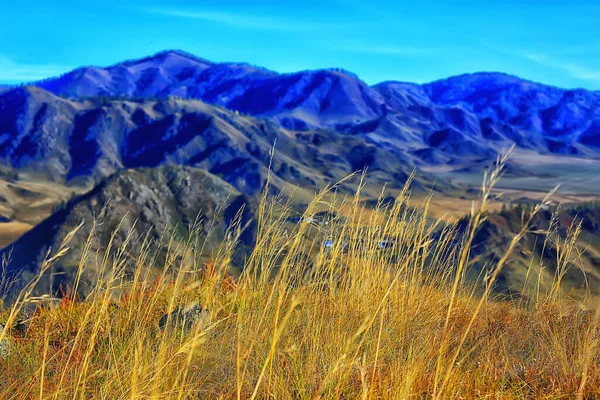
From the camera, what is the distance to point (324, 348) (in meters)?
2.78

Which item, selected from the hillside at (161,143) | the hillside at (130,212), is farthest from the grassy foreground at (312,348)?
the hillside at (161,143)

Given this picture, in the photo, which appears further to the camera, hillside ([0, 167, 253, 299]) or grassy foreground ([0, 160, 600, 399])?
hillside ([0, 167, 253, 299])

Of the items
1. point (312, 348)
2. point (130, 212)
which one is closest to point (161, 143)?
point (130, 212)

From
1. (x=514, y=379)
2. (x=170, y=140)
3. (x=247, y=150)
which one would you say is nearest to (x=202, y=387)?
(x=514, y=379)

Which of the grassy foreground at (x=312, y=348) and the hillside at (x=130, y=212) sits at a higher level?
the grassy foreground at (x=312, y=348)

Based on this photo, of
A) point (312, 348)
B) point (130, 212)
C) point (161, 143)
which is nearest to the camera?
point (312, 348)

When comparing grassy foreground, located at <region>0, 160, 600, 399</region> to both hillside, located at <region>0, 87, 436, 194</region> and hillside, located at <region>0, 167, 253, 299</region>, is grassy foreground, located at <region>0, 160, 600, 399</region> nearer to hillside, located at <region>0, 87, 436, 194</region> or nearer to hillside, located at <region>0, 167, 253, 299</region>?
hillside, located at <region>0, 167, 253, 299</region>

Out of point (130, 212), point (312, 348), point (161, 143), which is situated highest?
point (312, 348)

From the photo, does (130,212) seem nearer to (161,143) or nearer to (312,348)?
(312,348)

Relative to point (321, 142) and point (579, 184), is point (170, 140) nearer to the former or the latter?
point (321, 142)

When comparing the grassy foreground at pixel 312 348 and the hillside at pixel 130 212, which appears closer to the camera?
the grassy foreground at pixel 312 348

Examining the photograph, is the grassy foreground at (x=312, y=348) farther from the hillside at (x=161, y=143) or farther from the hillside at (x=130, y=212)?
the hillside at (x=161, y=143)

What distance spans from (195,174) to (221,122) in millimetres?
97040

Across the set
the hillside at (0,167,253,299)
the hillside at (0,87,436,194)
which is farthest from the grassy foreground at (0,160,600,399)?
the hillside at (0,87,436,194)
